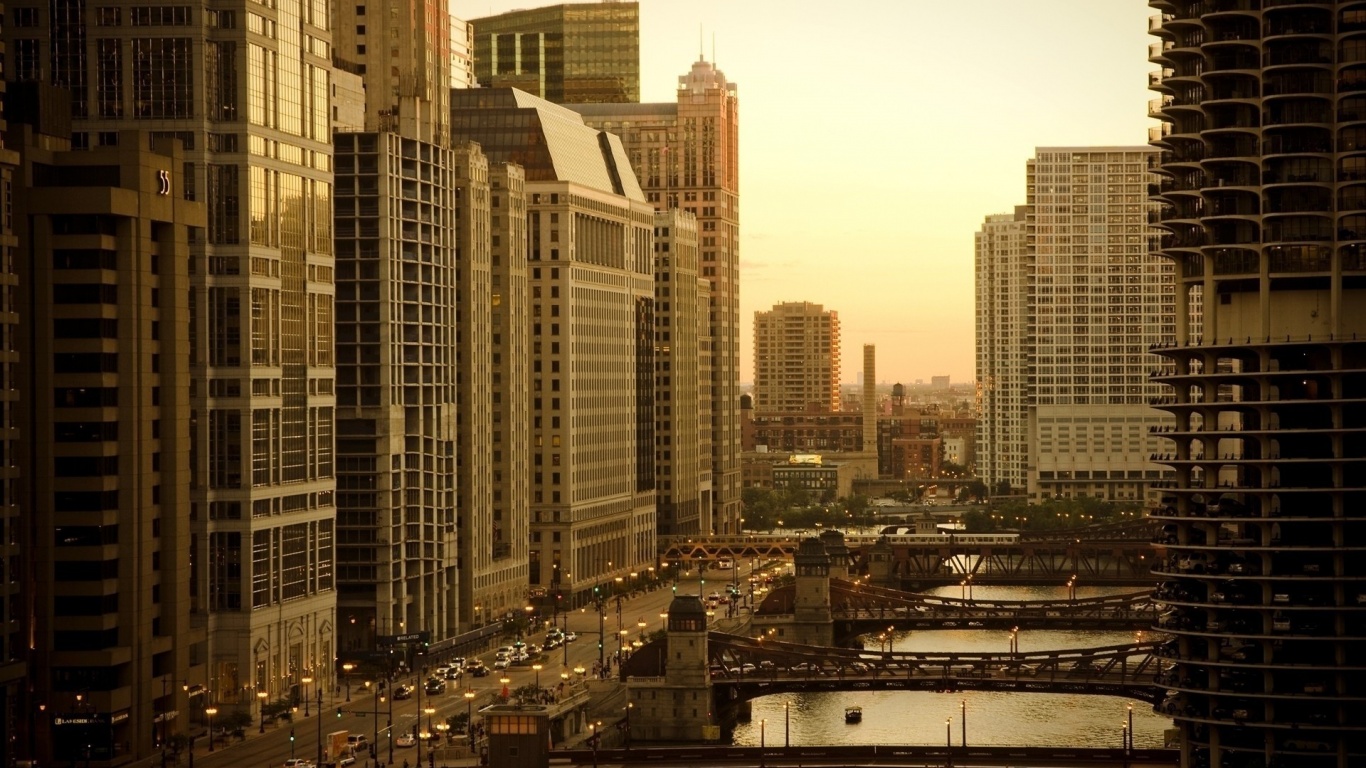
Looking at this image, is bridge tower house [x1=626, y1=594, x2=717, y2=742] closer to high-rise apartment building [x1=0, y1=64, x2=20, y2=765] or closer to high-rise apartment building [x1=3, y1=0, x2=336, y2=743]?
high-rise apartment building [x1=3, y1=0, x2=336, y2=743]

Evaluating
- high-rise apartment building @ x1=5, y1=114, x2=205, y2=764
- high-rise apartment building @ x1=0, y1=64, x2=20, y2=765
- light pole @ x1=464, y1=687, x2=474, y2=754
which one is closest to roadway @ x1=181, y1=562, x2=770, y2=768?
light pole @ x1=464, y1=687, x2=474, y2=754

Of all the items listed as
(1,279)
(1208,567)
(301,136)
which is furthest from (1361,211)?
(301,136)

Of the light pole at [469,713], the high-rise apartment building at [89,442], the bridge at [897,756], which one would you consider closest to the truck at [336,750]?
the light pole at [469,713]

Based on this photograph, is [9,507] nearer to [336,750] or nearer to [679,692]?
[336,750]

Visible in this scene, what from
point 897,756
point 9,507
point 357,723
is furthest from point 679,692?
point 9,507

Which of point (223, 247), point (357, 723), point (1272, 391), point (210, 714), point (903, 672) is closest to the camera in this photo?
point (1272, 391)

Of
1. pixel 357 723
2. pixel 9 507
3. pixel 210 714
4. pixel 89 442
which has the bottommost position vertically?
pixel 357 723

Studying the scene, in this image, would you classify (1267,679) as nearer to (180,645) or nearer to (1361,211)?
(1361,211)
